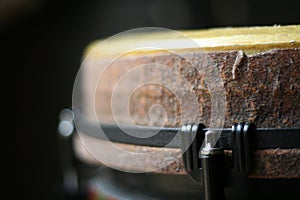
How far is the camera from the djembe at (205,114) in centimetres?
52

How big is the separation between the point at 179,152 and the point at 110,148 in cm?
11

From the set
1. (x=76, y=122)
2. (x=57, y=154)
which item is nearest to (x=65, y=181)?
(x=76, y=122)

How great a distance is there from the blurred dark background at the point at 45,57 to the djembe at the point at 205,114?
2.99 feet

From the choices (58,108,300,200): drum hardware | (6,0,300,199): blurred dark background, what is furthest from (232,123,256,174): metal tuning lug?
(6,0,300,199): blurred dark background

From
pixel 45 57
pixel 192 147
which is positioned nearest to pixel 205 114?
pixel 192 147

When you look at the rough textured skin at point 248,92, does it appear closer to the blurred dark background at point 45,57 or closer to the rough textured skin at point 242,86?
the rough textured skin at point 242,86

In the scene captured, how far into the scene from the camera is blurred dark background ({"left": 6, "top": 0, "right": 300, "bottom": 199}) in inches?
60.8

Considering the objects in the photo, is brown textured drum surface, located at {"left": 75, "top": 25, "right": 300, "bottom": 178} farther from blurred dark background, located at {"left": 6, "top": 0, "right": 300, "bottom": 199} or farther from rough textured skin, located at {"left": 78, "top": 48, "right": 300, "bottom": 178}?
blurred dark background, located at {"left": 6, "top": 0, "right": 300, "bottom": 199}

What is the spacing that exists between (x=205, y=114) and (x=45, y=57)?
1.11 meters

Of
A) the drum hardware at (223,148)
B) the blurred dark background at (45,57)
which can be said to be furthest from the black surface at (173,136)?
the blurred dark background at (45,57)

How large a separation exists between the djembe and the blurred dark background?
910 millimetres

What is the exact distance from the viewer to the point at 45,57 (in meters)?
1.59

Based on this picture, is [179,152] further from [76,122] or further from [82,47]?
[82,47]

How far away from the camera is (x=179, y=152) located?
562 millimetres
